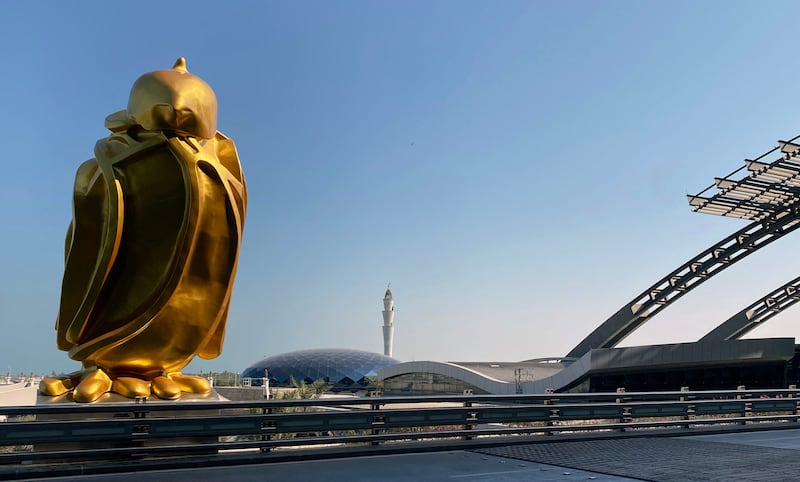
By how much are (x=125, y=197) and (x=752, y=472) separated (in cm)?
1080

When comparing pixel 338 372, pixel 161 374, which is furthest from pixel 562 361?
pixel 161 374

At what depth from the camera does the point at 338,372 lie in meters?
90.2

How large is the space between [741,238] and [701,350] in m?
15.0

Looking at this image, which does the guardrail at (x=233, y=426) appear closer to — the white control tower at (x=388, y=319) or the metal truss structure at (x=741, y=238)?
the metal truss structure at (x=741, y=238)

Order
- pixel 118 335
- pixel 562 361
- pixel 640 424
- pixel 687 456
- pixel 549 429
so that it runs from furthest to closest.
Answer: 1. pixel 562 361
2. pixel 640 424
3. pixel 549 429
4. pixel 118 335
5. pixel 687 456

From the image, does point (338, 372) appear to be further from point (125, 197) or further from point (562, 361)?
point (125, 197)

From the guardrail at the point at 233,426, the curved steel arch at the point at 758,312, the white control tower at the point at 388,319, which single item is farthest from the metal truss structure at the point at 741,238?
the white control tower at the point at 388,319

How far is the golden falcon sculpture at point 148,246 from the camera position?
1205cm

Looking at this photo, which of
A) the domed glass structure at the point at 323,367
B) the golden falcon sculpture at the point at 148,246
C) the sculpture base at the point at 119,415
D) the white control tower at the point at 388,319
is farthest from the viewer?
the white control tower at the point at 388,319

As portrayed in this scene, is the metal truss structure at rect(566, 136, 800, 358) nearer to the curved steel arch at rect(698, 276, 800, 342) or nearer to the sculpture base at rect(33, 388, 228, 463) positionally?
the curved steel arch at rect(698, 276, 800, 342)

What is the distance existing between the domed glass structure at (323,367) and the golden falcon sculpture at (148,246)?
73226 millimetres

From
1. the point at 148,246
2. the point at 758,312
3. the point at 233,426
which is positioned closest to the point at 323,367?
the point at 758,312

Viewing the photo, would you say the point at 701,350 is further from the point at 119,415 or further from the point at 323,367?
the point at 323,367

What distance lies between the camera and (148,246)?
12312 millimetres
